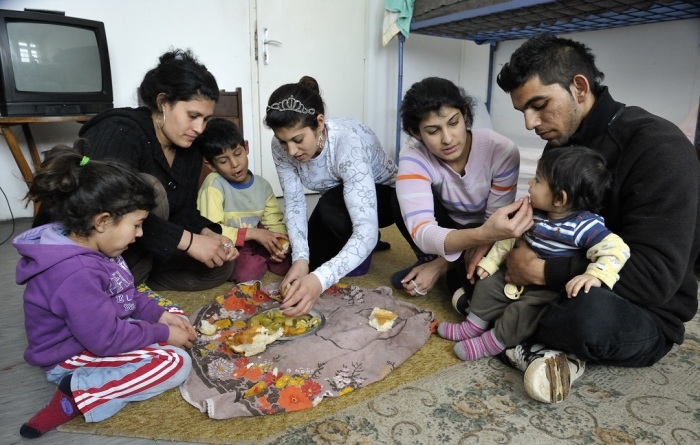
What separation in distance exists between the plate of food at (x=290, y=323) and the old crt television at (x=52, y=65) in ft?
6.25

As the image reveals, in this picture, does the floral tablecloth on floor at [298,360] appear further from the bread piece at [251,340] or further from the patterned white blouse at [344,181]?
the patterned white blouse at [344,181]

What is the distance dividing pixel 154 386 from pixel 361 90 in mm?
3331

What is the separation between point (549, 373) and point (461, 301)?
1.62 ft

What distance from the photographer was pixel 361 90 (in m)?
4.04

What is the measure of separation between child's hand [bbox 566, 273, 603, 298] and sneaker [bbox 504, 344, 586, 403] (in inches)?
6.8

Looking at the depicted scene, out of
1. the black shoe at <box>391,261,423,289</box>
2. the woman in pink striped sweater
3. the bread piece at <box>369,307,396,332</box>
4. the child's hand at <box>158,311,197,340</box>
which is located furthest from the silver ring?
the child's hand at <box>158,311,197,340</box>

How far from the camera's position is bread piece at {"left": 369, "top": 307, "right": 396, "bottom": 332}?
1474 millimetres

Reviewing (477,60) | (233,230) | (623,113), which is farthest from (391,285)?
(477,60)

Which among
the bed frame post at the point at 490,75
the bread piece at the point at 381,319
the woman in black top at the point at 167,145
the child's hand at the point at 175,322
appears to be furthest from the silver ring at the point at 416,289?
the bed frame post at the point at 490,75

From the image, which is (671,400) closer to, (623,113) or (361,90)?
(623,113)

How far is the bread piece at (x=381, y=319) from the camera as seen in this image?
58.0 inches

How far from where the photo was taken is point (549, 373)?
3.71 ft

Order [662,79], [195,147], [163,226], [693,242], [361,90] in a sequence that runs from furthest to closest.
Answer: [361,90] < [662,79] < [195,147] < [163,226] < [693,242]

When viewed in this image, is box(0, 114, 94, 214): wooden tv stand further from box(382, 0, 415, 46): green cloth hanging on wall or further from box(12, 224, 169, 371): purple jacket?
box(382, 0, 415, 46): green cloth hanging on wall
